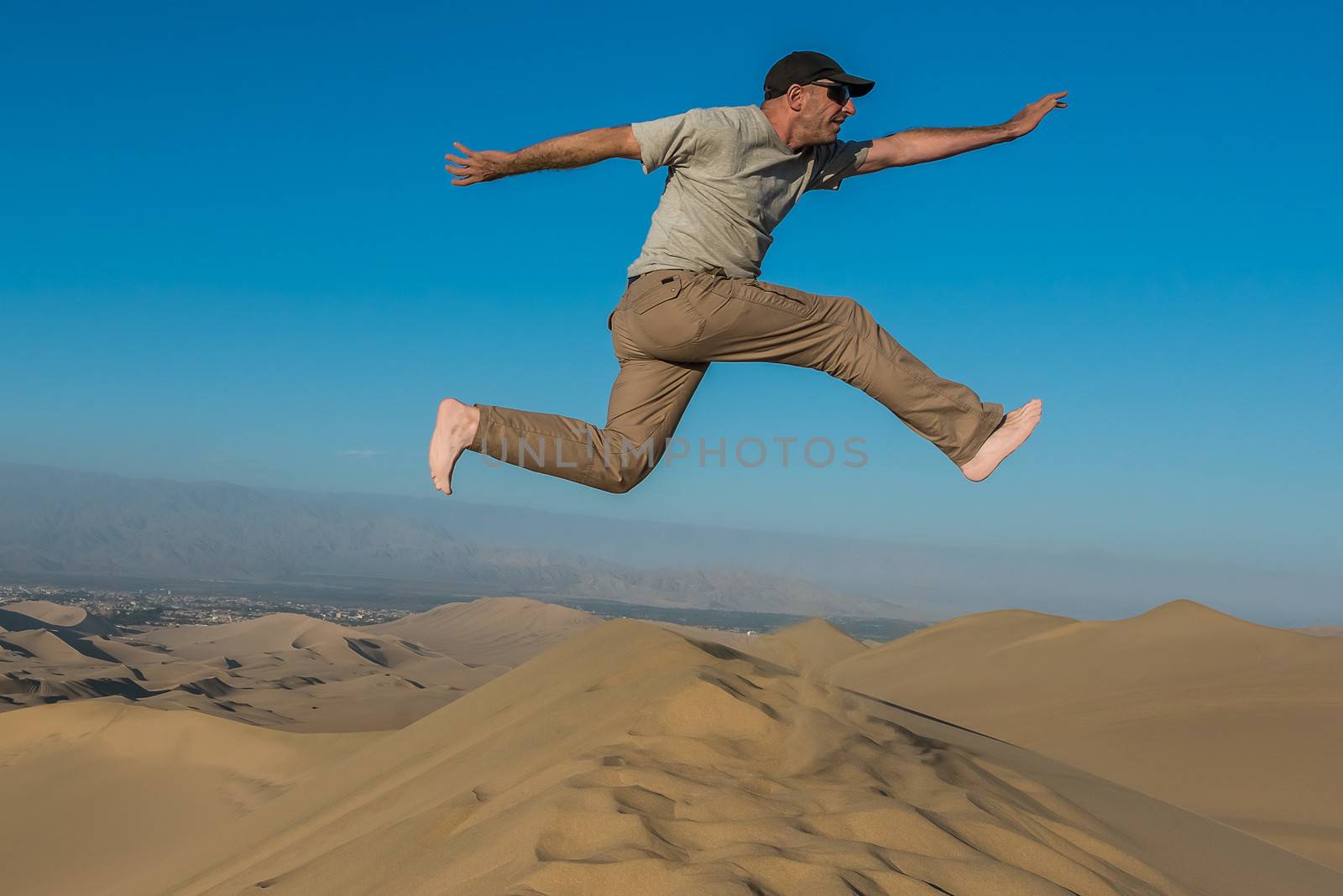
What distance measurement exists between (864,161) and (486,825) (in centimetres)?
330

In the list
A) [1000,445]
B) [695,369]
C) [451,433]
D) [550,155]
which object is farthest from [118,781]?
[1000,445]

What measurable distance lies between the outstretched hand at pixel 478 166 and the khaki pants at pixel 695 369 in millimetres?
753

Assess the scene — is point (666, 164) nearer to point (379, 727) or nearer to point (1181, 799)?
point (1181, 799)

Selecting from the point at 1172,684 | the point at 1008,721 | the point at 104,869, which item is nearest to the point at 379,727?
the point at 104,869

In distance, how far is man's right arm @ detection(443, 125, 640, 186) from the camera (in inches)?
157

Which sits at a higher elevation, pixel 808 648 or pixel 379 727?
pixel 808 648

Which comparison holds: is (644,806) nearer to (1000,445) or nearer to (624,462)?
(624,462)

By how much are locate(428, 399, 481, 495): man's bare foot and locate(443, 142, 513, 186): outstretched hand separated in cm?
96

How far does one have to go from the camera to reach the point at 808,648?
458cm

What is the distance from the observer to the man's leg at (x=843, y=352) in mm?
4203

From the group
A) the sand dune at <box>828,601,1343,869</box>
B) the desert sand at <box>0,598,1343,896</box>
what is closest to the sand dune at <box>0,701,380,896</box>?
the desert sand at <box>0,598,1343,896</box>

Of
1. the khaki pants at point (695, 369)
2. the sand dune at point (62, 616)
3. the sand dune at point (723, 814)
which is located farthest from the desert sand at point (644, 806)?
the sand dune at point (62, 616)

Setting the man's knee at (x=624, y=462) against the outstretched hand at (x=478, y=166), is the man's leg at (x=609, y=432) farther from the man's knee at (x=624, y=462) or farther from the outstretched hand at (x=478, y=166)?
the outstretched hand at (x=478, y=166)

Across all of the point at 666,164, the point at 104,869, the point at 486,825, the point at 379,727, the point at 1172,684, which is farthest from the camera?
the point at 379,727
